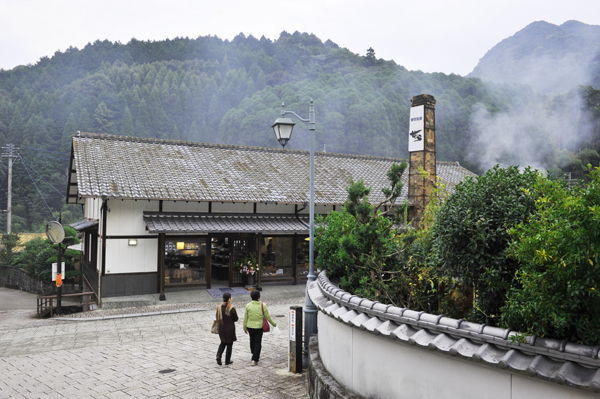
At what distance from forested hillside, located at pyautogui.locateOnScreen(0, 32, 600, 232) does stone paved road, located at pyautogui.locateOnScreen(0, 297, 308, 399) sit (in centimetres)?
4016

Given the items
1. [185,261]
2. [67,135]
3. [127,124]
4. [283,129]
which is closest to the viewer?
[283,129]

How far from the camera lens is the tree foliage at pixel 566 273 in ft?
9.47

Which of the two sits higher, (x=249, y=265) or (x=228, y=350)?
(x=249, y=265)

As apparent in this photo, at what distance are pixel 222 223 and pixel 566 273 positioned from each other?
535 inches

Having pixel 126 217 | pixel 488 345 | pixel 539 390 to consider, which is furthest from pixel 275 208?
pixel 539 390

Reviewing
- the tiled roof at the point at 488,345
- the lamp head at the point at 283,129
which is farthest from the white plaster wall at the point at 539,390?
the lamp head at the point at 283,129

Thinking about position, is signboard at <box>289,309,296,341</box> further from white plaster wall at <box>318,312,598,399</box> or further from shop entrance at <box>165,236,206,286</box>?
shop entrance at <box>165,236,206,286</box>

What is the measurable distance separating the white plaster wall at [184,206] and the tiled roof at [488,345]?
480 inches

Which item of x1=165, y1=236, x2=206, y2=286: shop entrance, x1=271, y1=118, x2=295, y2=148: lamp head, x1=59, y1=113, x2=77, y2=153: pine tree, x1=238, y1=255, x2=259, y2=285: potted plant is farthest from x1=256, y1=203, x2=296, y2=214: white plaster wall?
x1=59, y1=113, x2=77, y2=153: pine tree

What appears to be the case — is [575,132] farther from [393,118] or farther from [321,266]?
[321,266]

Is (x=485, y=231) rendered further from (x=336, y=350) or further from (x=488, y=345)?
(x=336, y=350)

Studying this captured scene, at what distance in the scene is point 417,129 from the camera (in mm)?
16750

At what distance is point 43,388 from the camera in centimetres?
718

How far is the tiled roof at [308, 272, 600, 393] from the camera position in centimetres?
285
